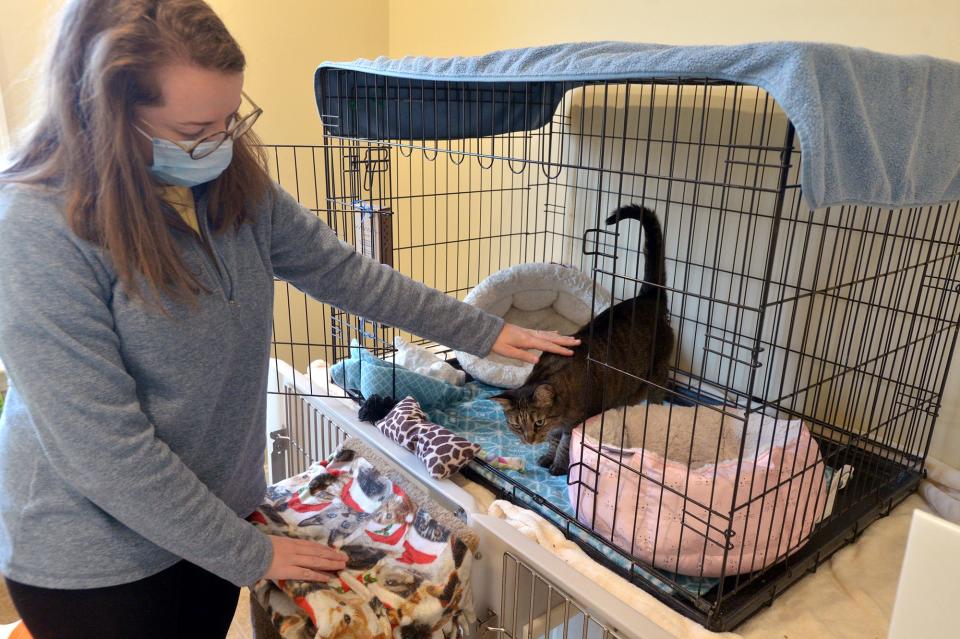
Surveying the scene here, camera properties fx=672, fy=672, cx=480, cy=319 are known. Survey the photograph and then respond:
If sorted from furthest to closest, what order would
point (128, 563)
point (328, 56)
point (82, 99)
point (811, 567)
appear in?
point (328, 56) < point (811, 567) < point (128, 563) < point (82, 99)

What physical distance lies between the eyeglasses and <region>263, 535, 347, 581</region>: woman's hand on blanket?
22.0 inches

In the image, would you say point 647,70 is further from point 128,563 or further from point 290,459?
point 290,459

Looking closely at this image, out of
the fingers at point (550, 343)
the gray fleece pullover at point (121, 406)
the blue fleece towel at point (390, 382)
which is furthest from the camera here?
the blue fleece towel at point (390, 382)

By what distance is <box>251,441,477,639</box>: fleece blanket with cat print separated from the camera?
1.03m

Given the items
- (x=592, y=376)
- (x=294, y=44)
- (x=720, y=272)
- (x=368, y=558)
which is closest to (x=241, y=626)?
(x=368, y=558)

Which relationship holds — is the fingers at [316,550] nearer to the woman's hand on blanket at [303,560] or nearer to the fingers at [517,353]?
the woman's hand on blanket at [303,560]

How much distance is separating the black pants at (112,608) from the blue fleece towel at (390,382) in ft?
2.99

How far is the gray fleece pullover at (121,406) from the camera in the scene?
0.77 meters

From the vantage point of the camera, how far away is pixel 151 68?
2.60 feet

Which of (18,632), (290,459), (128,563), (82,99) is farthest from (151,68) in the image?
(290,459)

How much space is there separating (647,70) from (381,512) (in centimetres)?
91

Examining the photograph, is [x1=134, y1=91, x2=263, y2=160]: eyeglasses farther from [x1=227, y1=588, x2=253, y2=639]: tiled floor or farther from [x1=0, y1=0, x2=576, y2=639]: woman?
[x1=227, y1=588, x2=253, y2=639]: tiled floor

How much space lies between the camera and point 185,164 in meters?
0.87

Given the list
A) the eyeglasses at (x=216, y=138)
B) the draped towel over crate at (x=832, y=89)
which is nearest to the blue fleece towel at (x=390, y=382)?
the draped towel over crate at (x=832, y=89)
